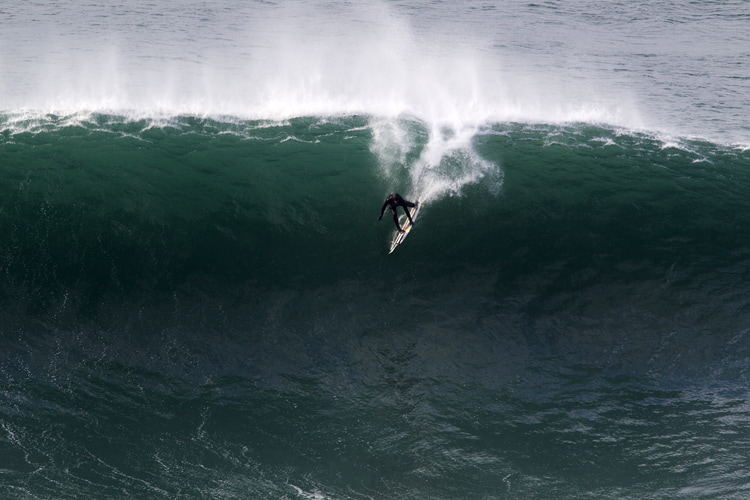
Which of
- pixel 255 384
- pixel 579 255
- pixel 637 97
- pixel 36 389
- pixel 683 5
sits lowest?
pixel 36 389

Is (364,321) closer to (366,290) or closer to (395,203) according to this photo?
(366,290)

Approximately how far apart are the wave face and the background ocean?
0.23 feet

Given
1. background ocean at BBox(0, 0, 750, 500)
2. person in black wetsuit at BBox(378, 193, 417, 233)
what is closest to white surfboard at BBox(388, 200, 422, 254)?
background ocean at BBox(0, 0, 750, 500)

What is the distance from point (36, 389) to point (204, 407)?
13.7 ft

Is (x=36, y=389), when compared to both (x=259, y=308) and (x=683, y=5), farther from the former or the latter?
(x=683, y=5)

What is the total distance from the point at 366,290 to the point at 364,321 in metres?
1.02

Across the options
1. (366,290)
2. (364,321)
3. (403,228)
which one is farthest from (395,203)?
(364,321)

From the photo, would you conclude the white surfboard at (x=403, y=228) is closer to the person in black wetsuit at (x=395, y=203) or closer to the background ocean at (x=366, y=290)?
the background ocean at (x=366, y=290)

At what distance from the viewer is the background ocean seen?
13.4 metres

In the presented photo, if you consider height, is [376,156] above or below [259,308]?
above

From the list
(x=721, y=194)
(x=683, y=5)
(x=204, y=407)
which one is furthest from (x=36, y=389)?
(x=683, y=5)

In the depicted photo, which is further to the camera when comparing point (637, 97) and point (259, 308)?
point (637, 97)

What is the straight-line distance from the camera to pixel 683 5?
121 ft

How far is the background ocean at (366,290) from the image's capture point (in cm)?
1337
